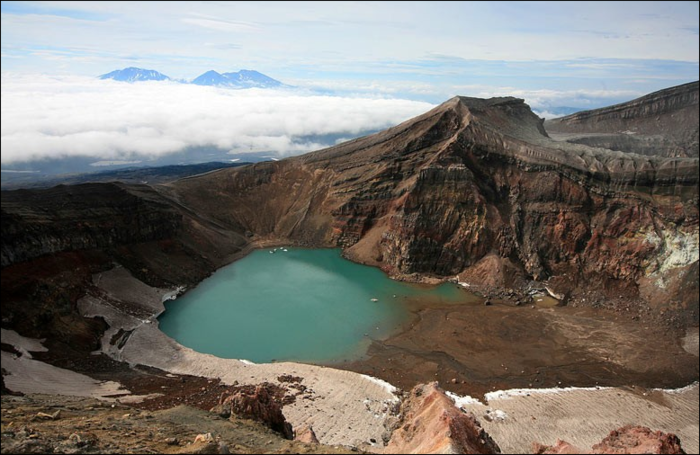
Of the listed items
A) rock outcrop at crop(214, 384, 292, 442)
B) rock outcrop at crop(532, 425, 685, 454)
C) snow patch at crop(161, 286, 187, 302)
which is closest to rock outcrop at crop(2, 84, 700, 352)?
snow patch at crop(161, 286, 187, 302)

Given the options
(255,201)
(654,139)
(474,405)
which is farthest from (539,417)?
(654,139)

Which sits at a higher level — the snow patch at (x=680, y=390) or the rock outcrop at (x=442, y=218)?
the rock outcrop at (x=442, y=218)

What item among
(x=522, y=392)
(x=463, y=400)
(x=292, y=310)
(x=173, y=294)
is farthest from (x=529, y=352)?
(x=173, y=294)

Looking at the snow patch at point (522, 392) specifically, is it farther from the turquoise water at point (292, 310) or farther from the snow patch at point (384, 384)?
the turquoise water at point (292, 310)

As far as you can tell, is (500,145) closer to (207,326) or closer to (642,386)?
(642,386)

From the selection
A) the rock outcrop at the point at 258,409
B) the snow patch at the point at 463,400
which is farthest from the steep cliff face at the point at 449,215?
the rock outcrop at the point at 258,409

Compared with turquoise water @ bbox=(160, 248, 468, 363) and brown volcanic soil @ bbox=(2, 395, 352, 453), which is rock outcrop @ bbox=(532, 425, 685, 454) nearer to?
brown volcanic soil @ bbox=(2, 395, 352, 453)
